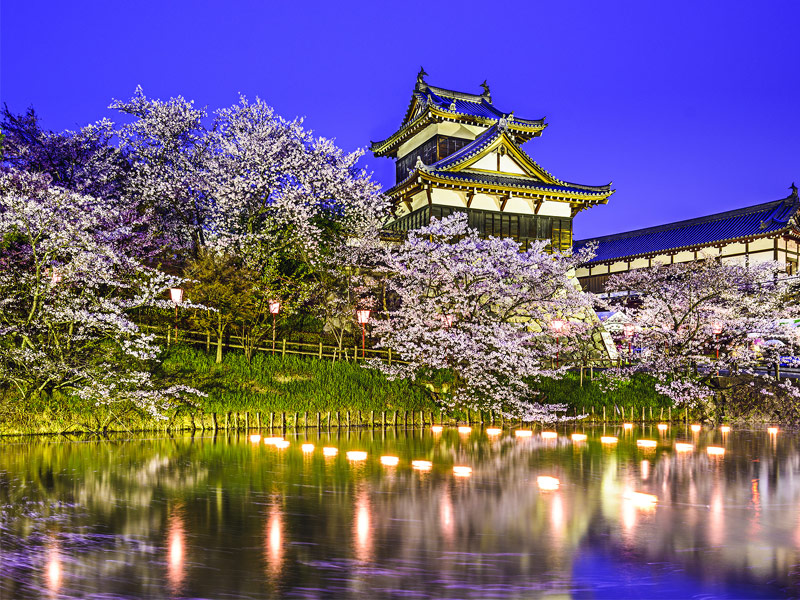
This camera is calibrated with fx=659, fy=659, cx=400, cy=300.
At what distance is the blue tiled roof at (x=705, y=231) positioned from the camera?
40031 millimetres

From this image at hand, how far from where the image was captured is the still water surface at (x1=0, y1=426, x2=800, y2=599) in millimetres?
6684

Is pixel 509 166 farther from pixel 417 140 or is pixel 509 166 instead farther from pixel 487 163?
pixel 417 140

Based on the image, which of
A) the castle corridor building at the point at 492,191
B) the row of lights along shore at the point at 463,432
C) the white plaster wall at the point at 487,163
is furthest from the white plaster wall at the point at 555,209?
the row of lights along shore at the point at 463,432

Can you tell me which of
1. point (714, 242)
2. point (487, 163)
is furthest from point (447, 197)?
point (714, 242)

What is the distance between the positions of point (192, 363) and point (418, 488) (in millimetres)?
11402

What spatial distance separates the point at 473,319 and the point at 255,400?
7.91 meters

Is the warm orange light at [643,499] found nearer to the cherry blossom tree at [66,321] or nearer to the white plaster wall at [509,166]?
the cherry blossom tree at [66,321]

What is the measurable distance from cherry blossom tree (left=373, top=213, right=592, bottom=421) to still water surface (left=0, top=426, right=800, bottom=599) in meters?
5.87

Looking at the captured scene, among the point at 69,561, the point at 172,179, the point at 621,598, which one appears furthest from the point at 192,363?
the point at 621,598

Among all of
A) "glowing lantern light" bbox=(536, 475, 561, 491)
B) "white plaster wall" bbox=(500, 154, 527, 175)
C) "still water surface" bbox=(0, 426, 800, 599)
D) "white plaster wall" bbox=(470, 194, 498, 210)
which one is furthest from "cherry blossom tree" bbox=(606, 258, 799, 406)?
"glowing lantern light" bbox=(536, 475, 561, 491)

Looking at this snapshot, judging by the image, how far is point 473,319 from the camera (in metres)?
23.1

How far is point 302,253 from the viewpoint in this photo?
26.8m

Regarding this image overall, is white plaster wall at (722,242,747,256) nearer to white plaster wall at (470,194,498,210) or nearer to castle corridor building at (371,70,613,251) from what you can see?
castle corridor building at (371,70,613,251)

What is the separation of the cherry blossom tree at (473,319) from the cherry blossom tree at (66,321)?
320 inches
